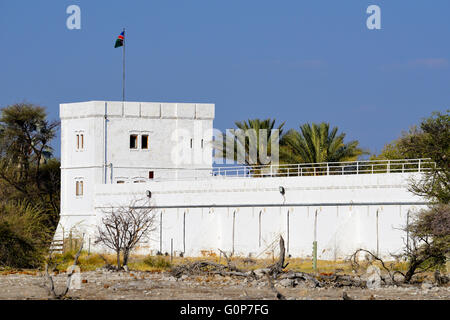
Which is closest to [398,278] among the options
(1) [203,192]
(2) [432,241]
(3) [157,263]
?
(2) [432,241]

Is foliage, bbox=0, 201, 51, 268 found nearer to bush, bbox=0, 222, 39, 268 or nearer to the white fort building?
bush, bbox=0, 222, 39, 268

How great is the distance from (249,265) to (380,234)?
221 inches

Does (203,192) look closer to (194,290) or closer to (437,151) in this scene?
(437,151)

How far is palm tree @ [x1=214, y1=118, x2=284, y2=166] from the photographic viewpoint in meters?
57.8

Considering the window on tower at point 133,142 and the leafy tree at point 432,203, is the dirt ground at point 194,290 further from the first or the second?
the window on tower at point 133,142

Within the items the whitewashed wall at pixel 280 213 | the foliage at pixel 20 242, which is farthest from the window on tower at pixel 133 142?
the foliage at pixel 20 242

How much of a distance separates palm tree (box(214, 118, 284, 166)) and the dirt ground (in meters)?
27.6

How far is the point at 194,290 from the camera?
26.7 meters

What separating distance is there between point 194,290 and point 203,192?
830 inches
